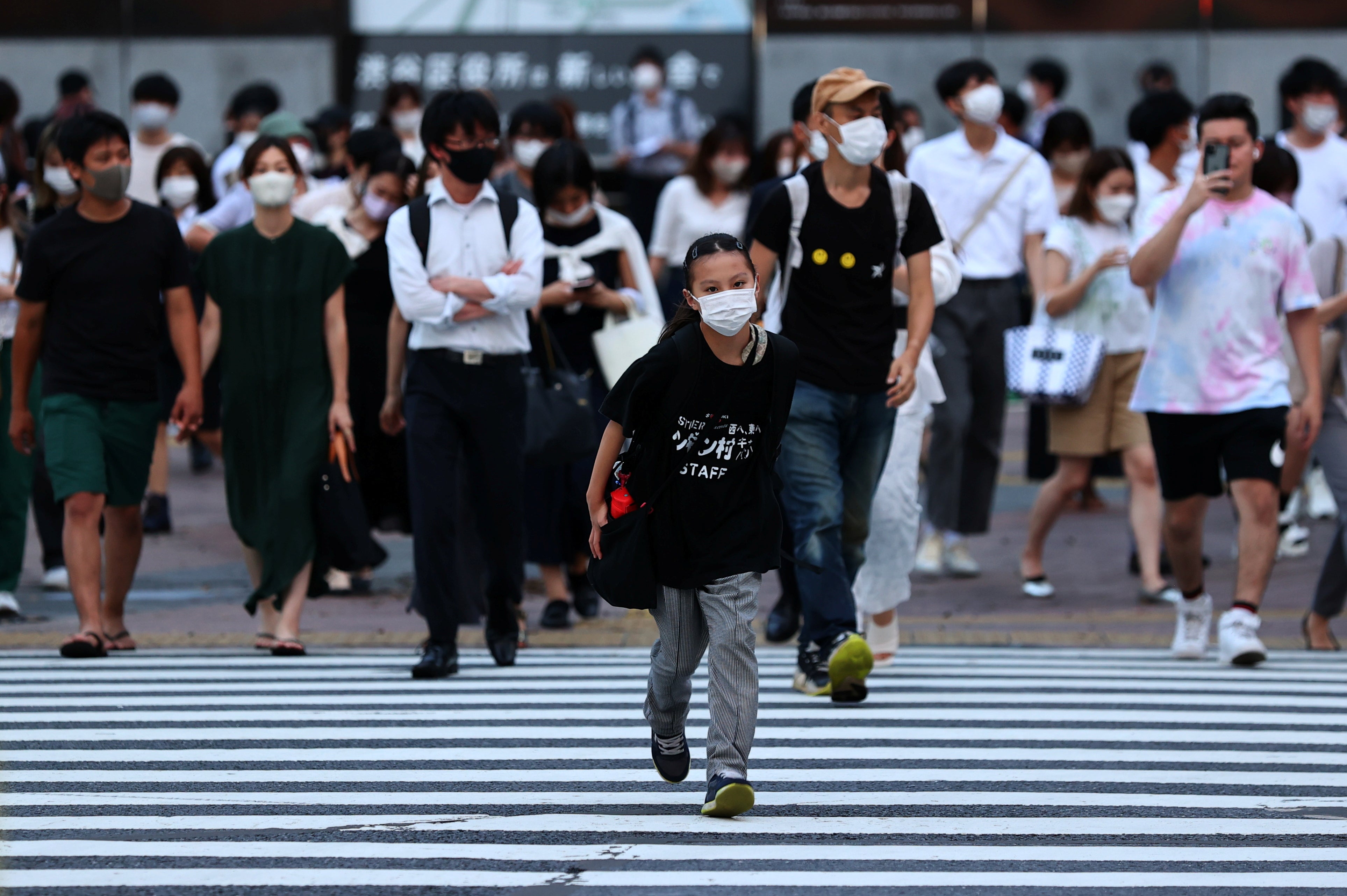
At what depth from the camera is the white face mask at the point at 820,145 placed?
734cm

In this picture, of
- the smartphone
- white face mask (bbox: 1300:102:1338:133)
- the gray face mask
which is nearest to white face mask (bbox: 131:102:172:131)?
the gray face mask

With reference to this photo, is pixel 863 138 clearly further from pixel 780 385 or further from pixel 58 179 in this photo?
pixel 58 179

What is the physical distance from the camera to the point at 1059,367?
10016 millimetres

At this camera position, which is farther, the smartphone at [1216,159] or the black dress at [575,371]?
the black dress at [575,371]

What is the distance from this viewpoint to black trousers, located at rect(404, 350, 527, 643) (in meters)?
7.76

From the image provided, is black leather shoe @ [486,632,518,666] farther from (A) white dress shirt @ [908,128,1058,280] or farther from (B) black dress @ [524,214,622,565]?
(A) white dress shirt @ [908,128,1058,280]

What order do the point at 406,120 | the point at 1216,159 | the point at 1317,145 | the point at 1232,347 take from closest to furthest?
1. the point at 1216,159
2. the point at 1232,347
3. the point at 1317,145
4. the point at 406,120

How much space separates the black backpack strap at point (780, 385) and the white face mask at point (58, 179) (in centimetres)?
576

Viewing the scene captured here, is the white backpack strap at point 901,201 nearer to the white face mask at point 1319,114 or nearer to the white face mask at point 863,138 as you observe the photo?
the white face mask at point 863,138

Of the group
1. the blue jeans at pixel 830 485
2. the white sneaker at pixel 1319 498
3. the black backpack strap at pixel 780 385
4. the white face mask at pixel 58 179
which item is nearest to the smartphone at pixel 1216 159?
the blue jeans at pixel 830 485

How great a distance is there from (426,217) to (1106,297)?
13.0 feet

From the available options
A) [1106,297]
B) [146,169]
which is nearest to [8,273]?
[146,169]

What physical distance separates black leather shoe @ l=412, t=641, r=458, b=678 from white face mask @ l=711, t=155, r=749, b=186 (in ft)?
15.1

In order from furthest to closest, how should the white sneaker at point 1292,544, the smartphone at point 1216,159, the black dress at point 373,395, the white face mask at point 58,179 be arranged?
the white sneaker at point 1292,544 < the white face mask at point 58,179 < the black dress at point 373,395 < the smartphone at point 1216,159
